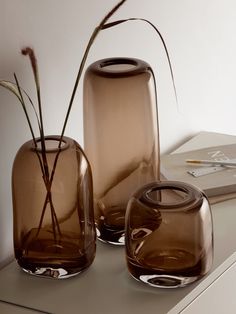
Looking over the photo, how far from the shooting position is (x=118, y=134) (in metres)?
1.27

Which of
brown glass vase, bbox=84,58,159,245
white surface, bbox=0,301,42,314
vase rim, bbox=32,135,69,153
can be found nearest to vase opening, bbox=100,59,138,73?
brown glass vase, bbox=84,58,159,245

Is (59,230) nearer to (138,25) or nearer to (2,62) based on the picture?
(2,62)

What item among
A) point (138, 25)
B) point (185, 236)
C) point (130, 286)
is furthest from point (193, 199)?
point (138, 25)

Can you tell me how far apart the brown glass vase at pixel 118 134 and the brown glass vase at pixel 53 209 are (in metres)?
0.09

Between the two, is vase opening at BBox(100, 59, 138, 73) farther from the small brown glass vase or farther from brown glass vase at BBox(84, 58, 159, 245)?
the small brown glass vase

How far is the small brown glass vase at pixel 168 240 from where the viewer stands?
1144 mm

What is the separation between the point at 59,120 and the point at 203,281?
39cm

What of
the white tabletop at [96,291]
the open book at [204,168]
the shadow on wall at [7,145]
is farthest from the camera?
the open book at [204,168]

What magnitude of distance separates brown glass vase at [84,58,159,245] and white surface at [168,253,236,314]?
0.58 feet

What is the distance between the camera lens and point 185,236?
3.78 feet

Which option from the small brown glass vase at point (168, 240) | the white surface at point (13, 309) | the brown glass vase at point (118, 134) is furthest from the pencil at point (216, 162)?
the white surface at point (13, 309)

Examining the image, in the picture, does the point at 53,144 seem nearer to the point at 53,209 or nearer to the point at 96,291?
the point at 53,209

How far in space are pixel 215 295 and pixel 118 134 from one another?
0.30 meters

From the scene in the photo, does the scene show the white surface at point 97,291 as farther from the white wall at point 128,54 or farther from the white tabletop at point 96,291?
the white wall at point 128,54
